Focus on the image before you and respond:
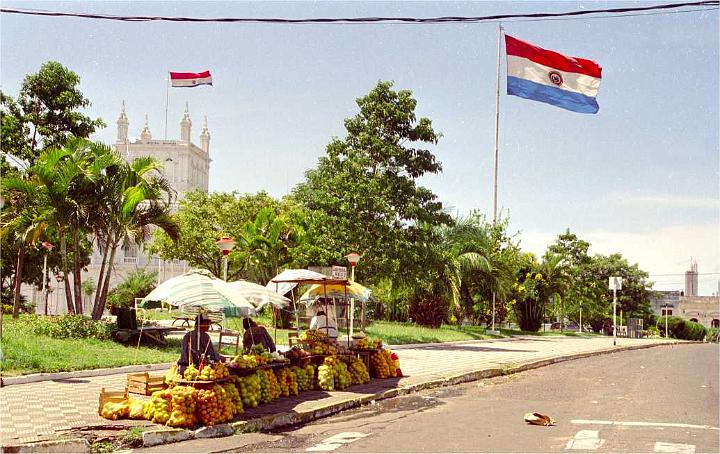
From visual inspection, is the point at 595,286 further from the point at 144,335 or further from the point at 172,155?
the point at 172,155

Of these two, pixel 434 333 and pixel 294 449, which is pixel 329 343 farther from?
pixel 434 333

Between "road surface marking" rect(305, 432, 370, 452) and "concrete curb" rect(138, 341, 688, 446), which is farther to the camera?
"concrete curb" rect(138, 341, 688, 446)

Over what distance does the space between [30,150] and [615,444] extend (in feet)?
80.0

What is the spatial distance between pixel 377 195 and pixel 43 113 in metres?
12.6

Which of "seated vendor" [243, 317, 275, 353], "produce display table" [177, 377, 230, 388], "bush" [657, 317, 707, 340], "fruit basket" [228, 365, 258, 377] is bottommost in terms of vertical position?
"bush" [657, 317, 707, 340]

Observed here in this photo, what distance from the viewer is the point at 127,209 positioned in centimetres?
2075

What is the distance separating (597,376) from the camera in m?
19.9

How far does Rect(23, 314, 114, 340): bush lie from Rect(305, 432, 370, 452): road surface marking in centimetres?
1184

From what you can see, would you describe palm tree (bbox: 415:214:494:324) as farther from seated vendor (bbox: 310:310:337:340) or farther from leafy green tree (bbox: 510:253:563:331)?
seated vendor (bbox: 310:310:337:340)

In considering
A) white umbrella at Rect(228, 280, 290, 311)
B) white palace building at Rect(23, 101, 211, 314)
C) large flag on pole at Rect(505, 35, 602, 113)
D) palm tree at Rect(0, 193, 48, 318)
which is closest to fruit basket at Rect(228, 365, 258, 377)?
white umbrella at Rect(228, 280, 290, 311)

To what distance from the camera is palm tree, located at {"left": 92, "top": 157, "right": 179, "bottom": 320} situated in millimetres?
21094

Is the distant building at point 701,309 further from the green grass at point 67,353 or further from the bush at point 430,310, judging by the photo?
the green grass at point 67,353

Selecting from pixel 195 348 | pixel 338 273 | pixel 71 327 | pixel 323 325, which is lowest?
pixel 71 327

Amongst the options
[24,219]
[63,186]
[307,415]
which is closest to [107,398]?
[307,415]
